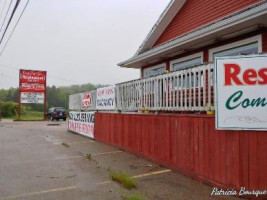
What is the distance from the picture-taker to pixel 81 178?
7152 millimetres

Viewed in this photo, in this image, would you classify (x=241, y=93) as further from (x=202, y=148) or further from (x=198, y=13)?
(x=198, y=13)

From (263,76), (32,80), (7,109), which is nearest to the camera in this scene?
(263,76)

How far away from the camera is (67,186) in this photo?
6504 millimetres

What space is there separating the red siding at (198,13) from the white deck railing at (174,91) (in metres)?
3.85

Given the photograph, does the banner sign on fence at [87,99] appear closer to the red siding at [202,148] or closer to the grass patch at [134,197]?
the red siding at [202,148]

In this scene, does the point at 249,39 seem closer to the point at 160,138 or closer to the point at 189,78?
the point at 189,78

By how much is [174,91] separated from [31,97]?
31145 millimetres

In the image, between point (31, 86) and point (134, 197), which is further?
point (31, 86)

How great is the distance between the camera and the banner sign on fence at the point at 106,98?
1211 centimetres

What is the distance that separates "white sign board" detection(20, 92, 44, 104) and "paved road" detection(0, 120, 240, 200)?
86.1 ft

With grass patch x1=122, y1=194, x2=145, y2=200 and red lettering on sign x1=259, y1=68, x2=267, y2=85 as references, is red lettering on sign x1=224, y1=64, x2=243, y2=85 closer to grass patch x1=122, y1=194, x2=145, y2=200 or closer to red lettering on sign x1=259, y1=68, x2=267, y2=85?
red lettering on sign x1=259, y1=68, x2=267, y2=85

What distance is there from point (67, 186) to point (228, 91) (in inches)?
148

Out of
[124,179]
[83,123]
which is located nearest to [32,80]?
[83,123]

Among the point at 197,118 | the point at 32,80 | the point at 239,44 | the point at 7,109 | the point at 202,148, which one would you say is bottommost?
the point at 202,148
